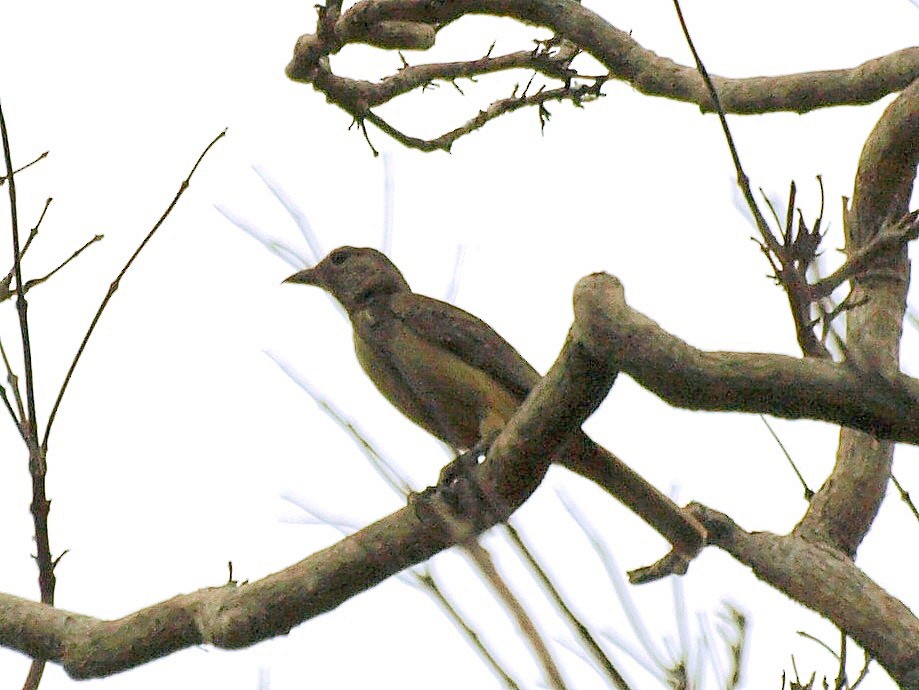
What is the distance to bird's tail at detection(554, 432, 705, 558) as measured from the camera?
14.4ft

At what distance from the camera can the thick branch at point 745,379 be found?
292 cm

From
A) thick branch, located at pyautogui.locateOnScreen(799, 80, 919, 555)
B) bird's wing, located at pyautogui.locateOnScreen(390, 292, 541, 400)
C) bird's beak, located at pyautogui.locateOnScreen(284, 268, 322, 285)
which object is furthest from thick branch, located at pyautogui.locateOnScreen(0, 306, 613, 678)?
bird's beak, located at pyautogui.locateOnScreen(284, 268, 322, 285)

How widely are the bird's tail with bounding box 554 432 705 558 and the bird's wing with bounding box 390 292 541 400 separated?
59cm

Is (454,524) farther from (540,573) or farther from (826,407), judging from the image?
(826,407)

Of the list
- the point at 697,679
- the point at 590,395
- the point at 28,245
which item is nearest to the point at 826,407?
the point at 590,395

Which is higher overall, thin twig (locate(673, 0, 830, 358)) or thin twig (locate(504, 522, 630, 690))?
thin twig (locate(673, 0, 830, 358))

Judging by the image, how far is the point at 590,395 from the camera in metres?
3.22

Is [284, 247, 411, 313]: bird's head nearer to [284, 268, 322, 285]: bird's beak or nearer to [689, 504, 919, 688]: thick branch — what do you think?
[284, 268, 322, 285]: bird's beak

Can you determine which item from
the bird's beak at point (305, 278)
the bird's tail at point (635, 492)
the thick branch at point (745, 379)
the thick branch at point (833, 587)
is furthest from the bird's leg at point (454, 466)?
the bird's beak at point (305, 278)

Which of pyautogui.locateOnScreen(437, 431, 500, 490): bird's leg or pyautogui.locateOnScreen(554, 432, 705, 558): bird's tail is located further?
pyautogui.locateOnScreen(554, 432, 705, 558): bird's tail

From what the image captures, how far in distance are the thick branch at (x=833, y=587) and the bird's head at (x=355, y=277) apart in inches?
95.5

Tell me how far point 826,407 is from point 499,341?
257 cm

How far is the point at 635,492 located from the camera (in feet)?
15.2

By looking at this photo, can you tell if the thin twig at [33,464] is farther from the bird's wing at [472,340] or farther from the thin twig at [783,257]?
the bird's wing at [472,340]
